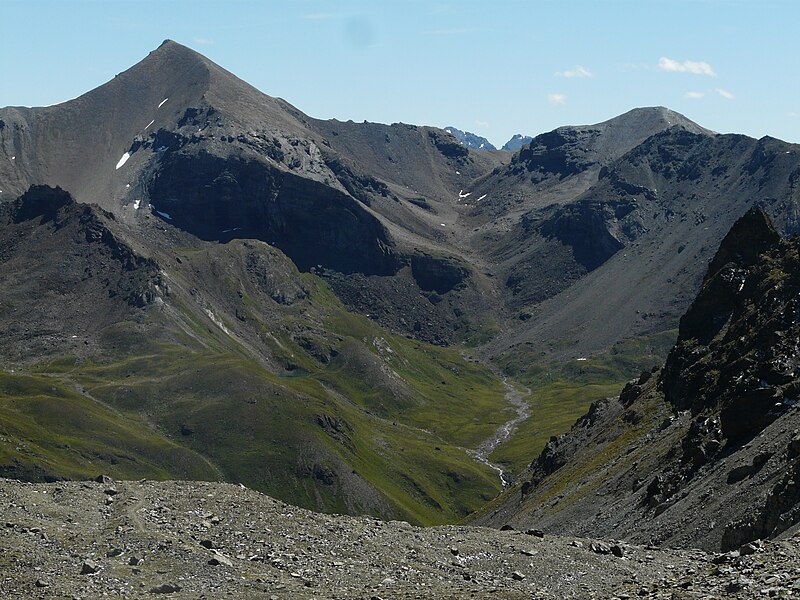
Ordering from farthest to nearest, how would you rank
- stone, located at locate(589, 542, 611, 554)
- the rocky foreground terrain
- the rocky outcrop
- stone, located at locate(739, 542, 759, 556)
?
the rocky outcrop → stone, located at locate(589, 542, 611, 554) → stone, located at locate(739, 542, 759, 556) → the rocky foreground terrain

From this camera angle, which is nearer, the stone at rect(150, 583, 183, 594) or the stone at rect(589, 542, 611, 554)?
the stone at rect(150, 583, 183, 594)

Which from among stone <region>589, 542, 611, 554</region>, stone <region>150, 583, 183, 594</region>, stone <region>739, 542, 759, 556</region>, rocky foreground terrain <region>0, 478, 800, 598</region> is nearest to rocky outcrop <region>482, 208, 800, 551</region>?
stone <region>589, 542, 611, 554</region>

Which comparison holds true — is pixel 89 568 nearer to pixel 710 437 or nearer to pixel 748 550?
pixel 748 550

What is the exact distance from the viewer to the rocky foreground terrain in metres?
55.8

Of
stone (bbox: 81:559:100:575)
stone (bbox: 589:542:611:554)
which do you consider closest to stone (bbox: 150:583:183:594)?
stone (bbox: 81:559:100:575)

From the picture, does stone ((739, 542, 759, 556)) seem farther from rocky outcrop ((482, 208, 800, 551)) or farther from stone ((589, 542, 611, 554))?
rocky outcrop ((482, 208, 800, 551))

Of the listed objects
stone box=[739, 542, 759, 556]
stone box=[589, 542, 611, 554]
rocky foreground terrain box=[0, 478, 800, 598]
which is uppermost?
stone box=[739, 542, 759, 556]

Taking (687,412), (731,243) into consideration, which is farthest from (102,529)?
(731,243)

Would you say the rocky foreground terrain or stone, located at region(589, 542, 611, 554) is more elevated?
the rocky foreground terrain

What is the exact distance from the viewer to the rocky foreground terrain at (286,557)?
55812 mm

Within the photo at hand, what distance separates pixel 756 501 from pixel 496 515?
10116cm

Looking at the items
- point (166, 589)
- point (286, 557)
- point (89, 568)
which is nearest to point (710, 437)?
point (286, 557)

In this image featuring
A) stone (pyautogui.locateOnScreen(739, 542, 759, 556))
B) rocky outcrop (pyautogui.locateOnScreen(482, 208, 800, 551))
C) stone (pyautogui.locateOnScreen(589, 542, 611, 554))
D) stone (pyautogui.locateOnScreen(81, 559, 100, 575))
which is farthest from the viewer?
rocky outcrop (pyautogui.locateOnScreen(482, 208, 800, 551))

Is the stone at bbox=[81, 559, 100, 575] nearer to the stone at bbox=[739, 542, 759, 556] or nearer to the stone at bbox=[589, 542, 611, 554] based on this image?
the stone at bbox=[589, 542, 611, 554]
